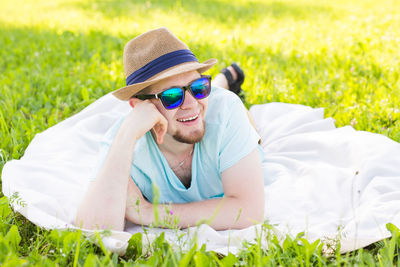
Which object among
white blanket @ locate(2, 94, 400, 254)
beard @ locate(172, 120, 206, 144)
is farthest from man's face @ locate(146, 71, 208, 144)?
white blanket @ locate(2, 94, 400, 254)

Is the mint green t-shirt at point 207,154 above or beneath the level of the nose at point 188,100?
beneath

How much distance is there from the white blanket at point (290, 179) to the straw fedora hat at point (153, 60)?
97cm

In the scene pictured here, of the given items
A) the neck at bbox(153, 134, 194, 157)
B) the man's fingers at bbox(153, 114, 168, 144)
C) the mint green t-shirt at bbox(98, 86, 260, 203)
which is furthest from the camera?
the neck at bbox(153, 134, 194, 157)

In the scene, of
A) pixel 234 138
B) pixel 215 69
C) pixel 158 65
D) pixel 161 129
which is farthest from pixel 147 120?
pixel 215 69

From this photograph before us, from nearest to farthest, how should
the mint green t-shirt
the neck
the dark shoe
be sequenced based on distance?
the mint green t-shirt
the neck
the dark shoe

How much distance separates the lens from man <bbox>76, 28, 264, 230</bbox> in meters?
2.65

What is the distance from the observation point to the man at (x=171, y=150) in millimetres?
2654

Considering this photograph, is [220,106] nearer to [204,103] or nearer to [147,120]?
[204,103]

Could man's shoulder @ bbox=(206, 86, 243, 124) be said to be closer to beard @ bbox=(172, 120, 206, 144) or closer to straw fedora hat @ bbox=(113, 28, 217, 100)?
beard @ bbox=(172, 120, 206, 144)

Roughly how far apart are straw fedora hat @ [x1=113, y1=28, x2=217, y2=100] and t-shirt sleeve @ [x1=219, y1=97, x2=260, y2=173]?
413 mm

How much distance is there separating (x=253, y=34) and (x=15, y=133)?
4864 millimetres

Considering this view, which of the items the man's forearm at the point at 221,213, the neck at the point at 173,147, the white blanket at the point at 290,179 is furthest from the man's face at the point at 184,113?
the white blanket at the point at 290,179

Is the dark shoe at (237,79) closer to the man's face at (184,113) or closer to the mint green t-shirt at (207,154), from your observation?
the mint green t-shirt at (207,154)

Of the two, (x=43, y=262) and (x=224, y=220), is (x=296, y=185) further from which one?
(x=43, y=262)
